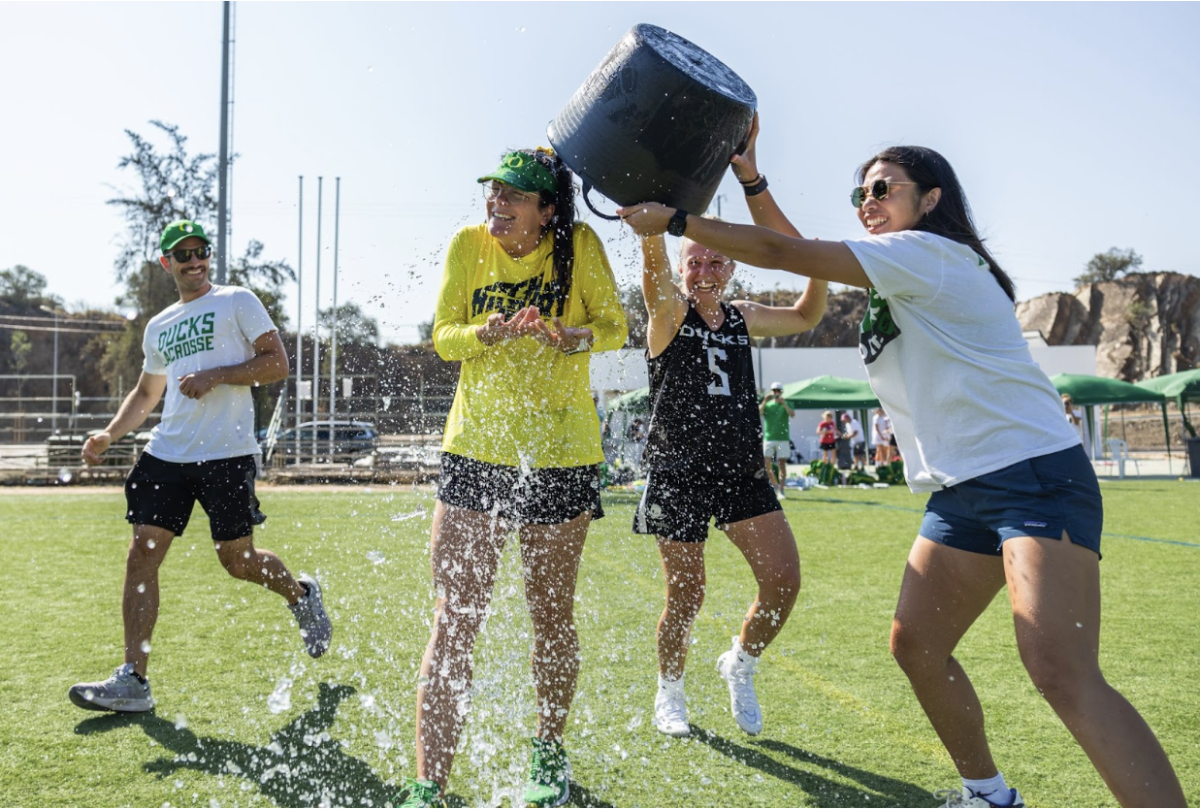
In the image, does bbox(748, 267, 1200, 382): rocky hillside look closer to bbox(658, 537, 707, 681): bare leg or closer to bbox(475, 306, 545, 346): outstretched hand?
Answer: bbox(658, 537, 707, 681): bare leg

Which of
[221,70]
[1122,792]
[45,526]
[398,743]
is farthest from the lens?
[221,70]

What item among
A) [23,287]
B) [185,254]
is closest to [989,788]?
[185,254]

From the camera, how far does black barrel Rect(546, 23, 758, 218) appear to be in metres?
2.40

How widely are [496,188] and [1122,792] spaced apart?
7.08 ft

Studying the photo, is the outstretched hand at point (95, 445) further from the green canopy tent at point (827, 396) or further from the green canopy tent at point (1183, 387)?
the green canopy tent at point (1183, 387)

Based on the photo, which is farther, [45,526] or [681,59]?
[45,526]

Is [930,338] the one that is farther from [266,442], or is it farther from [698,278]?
[266,442]

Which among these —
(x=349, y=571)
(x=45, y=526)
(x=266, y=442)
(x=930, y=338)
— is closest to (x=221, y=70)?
(x=266, y=442)

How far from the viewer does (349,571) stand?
7070 millimetres

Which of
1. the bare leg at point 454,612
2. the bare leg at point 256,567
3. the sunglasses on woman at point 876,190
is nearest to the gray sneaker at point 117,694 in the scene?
the bare leg at point 256,567

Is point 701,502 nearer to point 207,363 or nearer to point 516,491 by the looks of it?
point 516,491

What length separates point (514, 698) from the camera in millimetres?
3527

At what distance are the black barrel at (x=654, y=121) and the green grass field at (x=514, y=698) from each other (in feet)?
5.95

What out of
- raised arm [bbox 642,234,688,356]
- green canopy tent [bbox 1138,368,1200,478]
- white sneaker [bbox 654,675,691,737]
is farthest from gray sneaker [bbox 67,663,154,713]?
green canopy tent [bbox 1138,368,1200,478]
